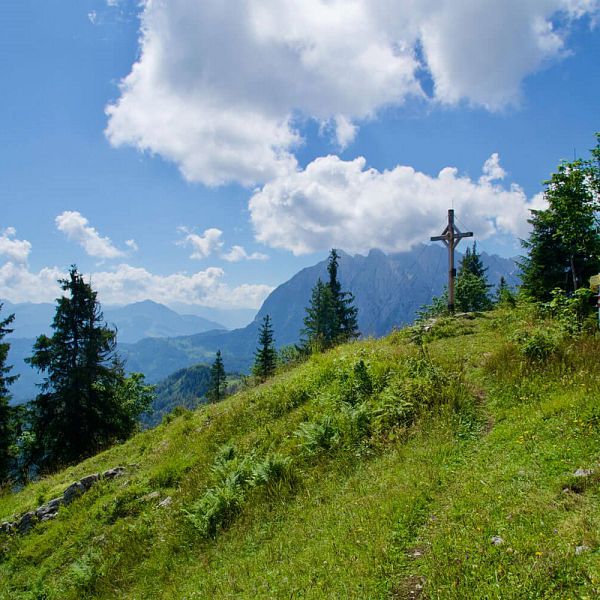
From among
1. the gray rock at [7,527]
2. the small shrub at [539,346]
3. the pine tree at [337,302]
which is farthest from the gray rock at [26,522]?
the pine tree at [337,302]

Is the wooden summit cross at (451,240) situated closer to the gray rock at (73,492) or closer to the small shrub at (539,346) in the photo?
the small shrub at (539,346)

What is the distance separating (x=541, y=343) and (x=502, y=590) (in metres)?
6.55

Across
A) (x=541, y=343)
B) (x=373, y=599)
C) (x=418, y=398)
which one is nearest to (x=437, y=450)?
(x=418, y=398)

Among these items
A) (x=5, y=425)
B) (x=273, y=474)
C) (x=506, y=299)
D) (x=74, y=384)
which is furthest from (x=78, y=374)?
(x=506, y=299)

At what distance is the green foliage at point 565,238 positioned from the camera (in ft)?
48.4

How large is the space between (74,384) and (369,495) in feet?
98.3

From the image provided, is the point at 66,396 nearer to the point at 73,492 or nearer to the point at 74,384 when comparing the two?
the point at 74,384

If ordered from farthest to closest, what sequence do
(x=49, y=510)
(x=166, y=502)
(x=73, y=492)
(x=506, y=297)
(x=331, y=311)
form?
(x=331, y=311), (x=506, y=297), (x=73, y=492), (x=49, y=510), (x=166, y=502)

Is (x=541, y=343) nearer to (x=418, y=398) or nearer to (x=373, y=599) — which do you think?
(x=418, y=398)

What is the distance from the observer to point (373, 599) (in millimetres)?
4145

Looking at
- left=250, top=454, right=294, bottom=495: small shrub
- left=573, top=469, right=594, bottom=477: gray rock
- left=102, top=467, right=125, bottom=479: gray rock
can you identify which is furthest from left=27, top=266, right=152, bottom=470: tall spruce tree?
left=573, top=469, right=594, bottom=477: gray rock

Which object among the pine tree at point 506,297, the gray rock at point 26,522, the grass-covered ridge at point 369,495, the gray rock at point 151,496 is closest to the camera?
the grass-covered ridge at point 369,495

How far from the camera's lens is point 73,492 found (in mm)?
10617

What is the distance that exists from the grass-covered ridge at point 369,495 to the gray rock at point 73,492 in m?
0.47
